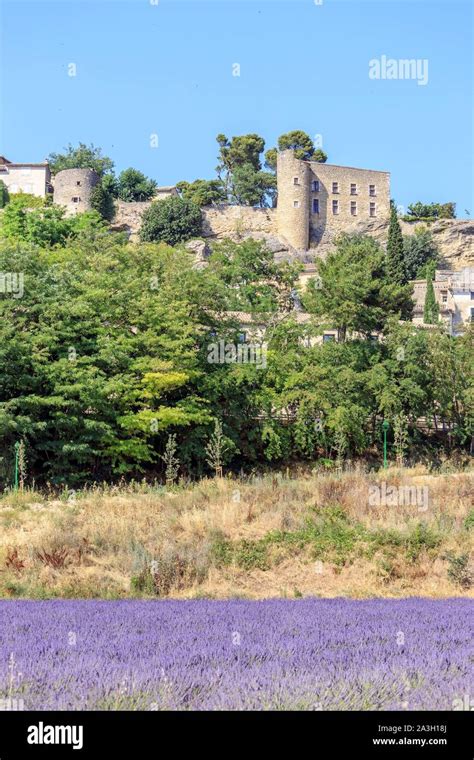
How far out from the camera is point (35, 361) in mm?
27375

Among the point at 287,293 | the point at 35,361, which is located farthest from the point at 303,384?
the point at 287,293

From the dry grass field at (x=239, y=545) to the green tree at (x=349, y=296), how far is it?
50.4ft

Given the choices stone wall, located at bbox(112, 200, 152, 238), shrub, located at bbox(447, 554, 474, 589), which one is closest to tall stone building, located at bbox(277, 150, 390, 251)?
stone wall, located at bbox(112, 200, 152, 238)

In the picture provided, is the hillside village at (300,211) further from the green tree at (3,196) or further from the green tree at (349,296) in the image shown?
the green tree at (349,296)

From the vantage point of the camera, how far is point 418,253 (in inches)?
3184

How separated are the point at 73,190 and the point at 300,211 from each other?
22.1 meters

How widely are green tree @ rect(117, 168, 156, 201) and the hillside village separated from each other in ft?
5.64

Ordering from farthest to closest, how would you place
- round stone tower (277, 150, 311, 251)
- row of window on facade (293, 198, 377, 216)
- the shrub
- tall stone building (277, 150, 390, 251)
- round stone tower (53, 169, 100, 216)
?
1. row of window on facade (293, 198, 377, 216)
2. tall stone building (277, 150, 390, 251)
3. round stone tower (277, 150, 311, 251)
4. round stone tower (53, 169, 100, 216)
5. the shrub

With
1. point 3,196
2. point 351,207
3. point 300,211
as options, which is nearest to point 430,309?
point 300,211

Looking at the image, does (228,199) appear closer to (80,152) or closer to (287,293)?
(80,152)

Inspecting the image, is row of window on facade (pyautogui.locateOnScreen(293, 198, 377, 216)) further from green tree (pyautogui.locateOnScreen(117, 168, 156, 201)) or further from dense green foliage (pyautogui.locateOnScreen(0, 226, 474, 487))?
dense green foliage (pyautogui.locateOnScreen(0, 226, 474, 487))

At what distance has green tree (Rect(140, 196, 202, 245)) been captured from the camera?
78.5 meters

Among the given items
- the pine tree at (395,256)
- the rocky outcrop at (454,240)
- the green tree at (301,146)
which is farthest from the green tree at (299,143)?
the pine tree at (395,256)

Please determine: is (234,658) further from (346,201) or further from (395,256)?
(346,201)
